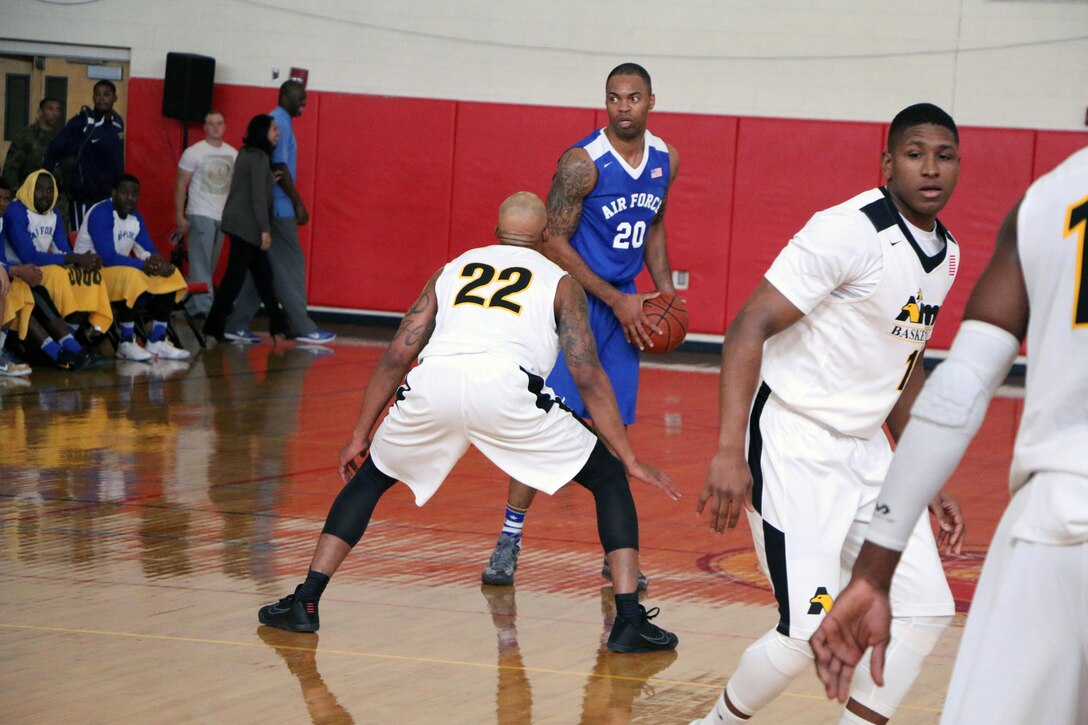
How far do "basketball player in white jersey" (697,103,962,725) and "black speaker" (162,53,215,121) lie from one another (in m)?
13.4

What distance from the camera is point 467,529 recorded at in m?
6.87

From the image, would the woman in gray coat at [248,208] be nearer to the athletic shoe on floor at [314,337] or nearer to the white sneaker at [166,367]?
the athletic shoe on floor at [314,337]

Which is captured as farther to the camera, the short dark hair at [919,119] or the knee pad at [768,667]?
the short dark hair at [919,119]

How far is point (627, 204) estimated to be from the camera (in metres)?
6.17

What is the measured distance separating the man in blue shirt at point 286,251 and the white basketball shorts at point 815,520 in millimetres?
11074

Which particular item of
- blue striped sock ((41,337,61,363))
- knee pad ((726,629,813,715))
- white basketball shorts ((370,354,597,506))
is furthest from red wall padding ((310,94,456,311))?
knee pad ((726,629,813,715))

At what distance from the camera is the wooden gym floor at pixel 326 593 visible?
4.34 meters

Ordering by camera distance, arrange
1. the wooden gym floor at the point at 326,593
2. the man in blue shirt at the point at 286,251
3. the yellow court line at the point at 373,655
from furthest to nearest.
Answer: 1. the man in blue shirt at the point at 286,251
2. the yellow court line at the point at 373,655
3. the wooden gym floor at the point at 326,593

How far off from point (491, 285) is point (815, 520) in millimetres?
1731

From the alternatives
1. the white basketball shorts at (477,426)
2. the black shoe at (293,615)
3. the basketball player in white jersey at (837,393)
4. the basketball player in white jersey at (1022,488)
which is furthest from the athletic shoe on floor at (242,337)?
the basketball player in white jersey at (1022,488)

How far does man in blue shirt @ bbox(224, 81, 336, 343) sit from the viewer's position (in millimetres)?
14312

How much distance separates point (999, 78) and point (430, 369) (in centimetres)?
1144

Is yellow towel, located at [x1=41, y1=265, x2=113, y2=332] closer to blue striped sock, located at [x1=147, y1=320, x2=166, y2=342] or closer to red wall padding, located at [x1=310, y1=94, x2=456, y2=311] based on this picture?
blue striped sock, located at [x1=147, y1=320, x2=166, y2=342]

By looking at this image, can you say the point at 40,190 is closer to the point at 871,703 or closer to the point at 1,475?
the point at 1,475
